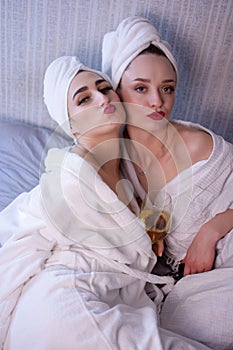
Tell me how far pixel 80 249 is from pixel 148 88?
48cm

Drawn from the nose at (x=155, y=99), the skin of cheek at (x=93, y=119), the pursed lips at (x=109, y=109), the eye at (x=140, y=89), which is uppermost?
the eye at (x=140, y=89)

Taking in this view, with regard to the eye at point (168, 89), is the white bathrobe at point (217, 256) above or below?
below

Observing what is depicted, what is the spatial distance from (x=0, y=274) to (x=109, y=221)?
0.28m

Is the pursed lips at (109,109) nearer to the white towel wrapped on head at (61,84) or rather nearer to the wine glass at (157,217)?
the white towel wrapped on head at (61,84)

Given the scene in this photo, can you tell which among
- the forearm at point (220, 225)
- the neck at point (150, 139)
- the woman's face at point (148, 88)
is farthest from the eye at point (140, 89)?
the forearm at point (220, 225)

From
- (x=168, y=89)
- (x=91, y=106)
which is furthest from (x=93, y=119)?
(x=168, y=89)

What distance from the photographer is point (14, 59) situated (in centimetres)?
150

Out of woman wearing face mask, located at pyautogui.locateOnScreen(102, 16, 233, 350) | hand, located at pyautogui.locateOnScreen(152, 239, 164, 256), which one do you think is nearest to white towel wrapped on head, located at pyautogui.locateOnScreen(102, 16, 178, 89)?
woman wearing face mask, located at pyautogui.locateOnScreen(102, 16, 233, 350)

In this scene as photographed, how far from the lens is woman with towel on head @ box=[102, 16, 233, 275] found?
1.01 meters

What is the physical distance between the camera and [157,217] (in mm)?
1037

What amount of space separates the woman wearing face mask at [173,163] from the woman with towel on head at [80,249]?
0.22ft

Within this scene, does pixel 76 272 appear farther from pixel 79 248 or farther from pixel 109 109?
pixel 109 109

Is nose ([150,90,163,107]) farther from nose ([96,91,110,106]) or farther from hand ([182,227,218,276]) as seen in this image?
hand ([182,227,218,276])

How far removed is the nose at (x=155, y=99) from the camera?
1.02 meters
